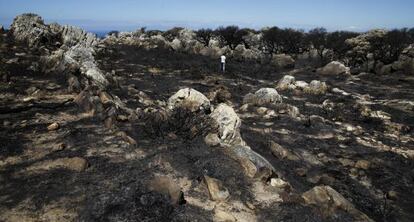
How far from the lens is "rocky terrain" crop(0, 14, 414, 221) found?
5.20 meters

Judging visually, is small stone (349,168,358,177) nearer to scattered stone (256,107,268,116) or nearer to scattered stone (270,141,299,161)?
scattered stone (270,141,299,161)

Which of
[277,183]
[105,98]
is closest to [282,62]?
[105,98]

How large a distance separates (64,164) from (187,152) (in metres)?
2.31

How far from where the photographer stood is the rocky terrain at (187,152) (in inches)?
205

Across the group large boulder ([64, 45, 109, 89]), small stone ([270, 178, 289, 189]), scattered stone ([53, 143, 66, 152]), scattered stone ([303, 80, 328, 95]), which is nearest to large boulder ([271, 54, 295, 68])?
scattered stone ([303, 80, 328, 95])

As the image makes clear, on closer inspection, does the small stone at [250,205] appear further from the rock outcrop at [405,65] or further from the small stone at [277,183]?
the rock outcrop at [405,65]

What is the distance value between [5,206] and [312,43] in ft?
115

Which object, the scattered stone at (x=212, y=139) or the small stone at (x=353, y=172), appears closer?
the scattered stone at (x=212, y=139)

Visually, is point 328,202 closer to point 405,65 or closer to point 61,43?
point 405,65

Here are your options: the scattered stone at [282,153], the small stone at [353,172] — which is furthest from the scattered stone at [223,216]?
the small stone at [353,172]

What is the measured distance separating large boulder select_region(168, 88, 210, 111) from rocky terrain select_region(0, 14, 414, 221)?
0.13ft

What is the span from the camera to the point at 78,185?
217 inches

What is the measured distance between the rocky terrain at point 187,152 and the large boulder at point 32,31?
4.09m

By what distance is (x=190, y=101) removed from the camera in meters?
10.2
